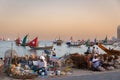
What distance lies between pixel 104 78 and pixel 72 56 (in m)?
4.05

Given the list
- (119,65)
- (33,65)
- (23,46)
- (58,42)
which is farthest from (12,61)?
(58,42)

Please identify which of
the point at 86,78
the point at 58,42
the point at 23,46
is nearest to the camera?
the point at 86,78

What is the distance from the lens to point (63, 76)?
1089 cm

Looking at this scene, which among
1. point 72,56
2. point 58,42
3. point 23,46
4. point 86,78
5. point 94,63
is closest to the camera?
point 86,78

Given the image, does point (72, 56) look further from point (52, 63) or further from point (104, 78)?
point (104, 78)

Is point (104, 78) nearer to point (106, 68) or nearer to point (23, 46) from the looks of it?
point (106, 68)

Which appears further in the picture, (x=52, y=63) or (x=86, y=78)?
(x=52, y=63)

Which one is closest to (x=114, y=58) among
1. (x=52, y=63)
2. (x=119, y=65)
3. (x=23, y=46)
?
(x=119, y=65)

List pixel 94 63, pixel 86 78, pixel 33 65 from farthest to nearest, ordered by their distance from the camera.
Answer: pixel 94 63 < pixel 33 65 < pixel 86 78

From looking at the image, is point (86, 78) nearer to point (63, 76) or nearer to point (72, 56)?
point (63, 76)

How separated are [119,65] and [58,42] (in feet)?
279

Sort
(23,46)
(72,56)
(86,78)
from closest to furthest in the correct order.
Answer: (86,78) < (72,56) < (23,46)

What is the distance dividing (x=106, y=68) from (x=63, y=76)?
318 centimetres

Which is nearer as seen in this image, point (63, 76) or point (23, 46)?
point (63, 76)
